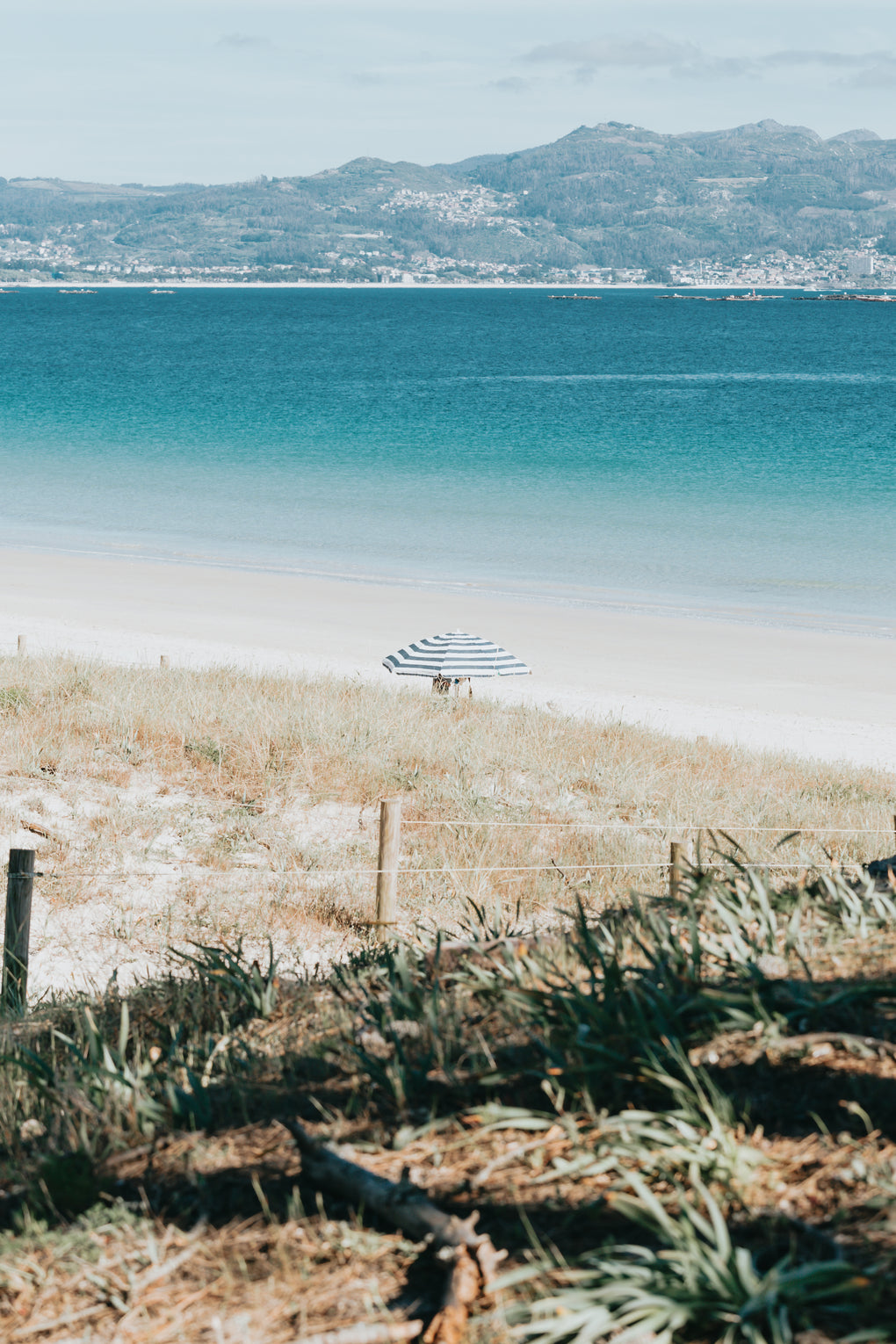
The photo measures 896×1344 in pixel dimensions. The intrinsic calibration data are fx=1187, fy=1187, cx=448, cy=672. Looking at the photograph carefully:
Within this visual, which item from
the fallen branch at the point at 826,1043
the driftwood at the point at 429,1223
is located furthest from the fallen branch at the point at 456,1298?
the fallen branch at the point at 826,1043

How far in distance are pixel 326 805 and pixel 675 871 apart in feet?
14.0

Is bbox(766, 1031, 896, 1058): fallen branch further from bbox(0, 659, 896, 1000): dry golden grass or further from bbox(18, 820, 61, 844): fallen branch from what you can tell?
bbox(18, 820, 61, 844): fallen branch

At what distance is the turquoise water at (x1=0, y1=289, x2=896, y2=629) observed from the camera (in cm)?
2767

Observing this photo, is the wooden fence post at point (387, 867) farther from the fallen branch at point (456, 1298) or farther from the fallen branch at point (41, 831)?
the fallen branch at point (456, 1298)

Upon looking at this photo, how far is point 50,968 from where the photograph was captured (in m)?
6.84

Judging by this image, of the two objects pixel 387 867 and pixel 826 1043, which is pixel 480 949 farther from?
pixel 387 867

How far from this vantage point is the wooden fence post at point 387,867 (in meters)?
6.23

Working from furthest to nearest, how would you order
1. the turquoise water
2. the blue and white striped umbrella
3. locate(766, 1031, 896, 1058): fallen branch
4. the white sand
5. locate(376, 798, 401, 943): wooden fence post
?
the turquoise water
the white sand
the blue and white striped umbrella
locate(376, 798, 401, 943): wooden fence post
locate(766, 1031, 896, 1058): fallen branch

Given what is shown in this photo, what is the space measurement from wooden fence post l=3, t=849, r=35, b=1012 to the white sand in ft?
29.6

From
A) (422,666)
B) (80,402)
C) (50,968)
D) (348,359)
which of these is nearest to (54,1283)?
(50,968)

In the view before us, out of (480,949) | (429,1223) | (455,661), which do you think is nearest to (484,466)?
(455,661)

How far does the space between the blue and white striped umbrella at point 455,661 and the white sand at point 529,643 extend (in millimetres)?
1574

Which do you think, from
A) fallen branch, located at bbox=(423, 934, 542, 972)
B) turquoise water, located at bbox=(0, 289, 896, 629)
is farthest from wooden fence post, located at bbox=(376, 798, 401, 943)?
turquoise water, located at bbox=(0, 289, 896, 629)

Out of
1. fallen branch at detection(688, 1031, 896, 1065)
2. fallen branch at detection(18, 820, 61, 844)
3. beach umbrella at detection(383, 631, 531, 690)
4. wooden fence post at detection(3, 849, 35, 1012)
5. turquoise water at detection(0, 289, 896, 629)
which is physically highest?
turquoise water at detection(0, 289, 896, 629)
